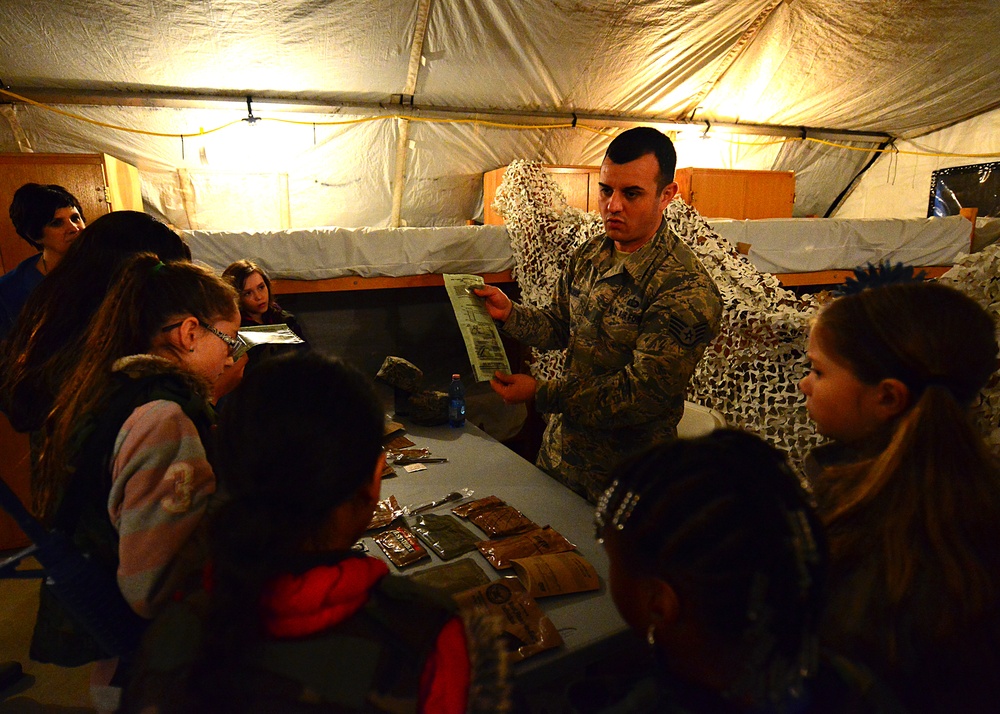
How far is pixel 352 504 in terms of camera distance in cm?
70

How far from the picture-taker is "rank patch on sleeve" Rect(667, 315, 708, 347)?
1.54 meters

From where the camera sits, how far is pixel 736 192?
Answer: 4621mm

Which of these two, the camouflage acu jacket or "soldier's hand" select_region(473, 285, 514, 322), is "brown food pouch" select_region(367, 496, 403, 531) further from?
"soldier's hand" select_region(473, 285, 514, 322)

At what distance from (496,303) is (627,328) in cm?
51

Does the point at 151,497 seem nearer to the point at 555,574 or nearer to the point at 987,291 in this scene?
the point at 555,574

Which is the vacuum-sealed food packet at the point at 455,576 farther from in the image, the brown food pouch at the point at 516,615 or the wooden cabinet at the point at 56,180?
the wooden cabinet at the point at 56,180

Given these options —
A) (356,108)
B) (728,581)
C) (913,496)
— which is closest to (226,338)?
(728,581)

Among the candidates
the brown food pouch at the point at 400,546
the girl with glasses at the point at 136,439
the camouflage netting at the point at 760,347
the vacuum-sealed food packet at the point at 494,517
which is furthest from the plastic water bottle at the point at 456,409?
the girl with glasses at the point at 136,439

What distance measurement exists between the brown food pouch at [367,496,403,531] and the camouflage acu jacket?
1.71ft

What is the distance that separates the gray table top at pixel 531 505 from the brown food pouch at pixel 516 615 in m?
0.02

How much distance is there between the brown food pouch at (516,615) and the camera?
3.25ft

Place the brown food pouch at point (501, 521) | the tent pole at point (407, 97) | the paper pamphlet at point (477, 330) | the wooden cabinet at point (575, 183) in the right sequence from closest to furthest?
the brown food pouch at point (501, 521), the paper pamphlet at point (477, 330), the tent pole at point (407, 97), the wooden cabinet at point (575, 183)

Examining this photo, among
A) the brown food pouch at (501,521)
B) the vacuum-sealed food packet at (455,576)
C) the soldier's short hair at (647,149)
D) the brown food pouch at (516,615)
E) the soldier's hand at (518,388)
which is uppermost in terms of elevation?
the soldier's short hair at (647,149)

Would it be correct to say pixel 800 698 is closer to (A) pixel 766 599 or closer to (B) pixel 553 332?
(A) pixel 766 599
